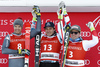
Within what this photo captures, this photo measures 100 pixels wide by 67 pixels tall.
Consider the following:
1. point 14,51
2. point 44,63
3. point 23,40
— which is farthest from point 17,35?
point 44,63

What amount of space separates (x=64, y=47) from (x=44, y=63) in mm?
509

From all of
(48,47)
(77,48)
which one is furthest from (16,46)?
(77,48)

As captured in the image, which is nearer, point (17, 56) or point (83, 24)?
point (17, 56)

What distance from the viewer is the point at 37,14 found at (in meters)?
3.04

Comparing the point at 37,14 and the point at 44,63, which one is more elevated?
the point at 37,14

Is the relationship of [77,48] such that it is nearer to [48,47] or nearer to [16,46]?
[48,47]

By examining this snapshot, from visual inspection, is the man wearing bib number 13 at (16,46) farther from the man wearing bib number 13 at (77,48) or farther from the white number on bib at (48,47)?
the man wearing bib number 13 at (77,48)

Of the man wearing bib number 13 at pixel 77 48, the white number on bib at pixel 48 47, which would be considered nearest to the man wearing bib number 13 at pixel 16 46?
the white number on bib at pixel 48 47

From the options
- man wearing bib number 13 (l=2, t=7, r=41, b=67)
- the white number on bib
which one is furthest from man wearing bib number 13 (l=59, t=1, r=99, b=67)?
man wearing bib number 13 (l=2, t=7, r=41, b=67)

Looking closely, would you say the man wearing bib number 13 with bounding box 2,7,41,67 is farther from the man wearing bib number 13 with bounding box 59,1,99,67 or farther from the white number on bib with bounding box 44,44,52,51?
the man wearing bib number 13 with bounding box 59,1,99,67

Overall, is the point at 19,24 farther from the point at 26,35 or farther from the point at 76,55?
the point at 76,55
